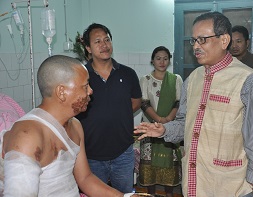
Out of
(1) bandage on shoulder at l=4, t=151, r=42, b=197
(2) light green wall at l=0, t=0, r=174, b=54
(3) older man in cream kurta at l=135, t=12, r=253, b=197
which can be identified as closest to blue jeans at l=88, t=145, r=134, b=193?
(3) older man in cream kurta at l=135, t=12, r=253, b=197

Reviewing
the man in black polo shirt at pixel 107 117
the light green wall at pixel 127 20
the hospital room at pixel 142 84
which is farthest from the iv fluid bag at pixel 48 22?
the light green wall at pixel 127 20

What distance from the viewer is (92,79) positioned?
97.4 inches

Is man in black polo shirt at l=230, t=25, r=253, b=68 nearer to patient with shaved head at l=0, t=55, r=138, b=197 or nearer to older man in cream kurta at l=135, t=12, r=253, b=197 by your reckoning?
older man in cream kurta at l=135, t=12, r=253, b=197

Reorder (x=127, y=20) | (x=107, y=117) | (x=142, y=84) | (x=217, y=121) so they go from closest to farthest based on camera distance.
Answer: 1. (x=217, y=121)
2. (x=107, y=117)
3. (x=142, y=84)
4. (x=127, y=20)

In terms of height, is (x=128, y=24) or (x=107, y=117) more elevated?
(x=128, y=24)

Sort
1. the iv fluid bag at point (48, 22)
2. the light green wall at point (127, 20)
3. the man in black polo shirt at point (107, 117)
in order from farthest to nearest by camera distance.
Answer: the light green wall at point (127, 20), the iv fluid bag at point (48, 22), the man in black polo shirt at point (107, 117)

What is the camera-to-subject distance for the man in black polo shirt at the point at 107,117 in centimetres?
244

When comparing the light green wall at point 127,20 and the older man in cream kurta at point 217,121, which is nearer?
the older man in cream kurta at point 217,121

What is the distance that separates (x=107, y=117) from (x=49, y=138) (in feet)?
3.43

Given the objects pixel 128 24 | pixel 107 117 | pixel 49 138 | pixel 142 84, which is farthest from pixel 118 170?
pixel 128 24

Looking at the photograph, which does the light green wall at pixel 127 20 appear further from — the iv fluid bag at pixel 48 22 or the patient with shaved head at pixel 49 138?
the patient with shaved head at pixel 49 138

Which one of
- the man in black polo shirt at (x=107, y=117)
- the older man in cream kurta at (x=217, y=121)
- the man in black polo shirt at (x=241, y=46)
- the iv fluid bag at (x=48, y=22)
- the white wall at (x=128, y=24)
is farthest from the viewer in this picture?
the white wall at (x=128, y=24)

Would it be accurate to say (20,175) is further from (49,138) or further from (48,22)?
(48,22)

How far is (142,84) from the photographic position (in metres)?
3.66
